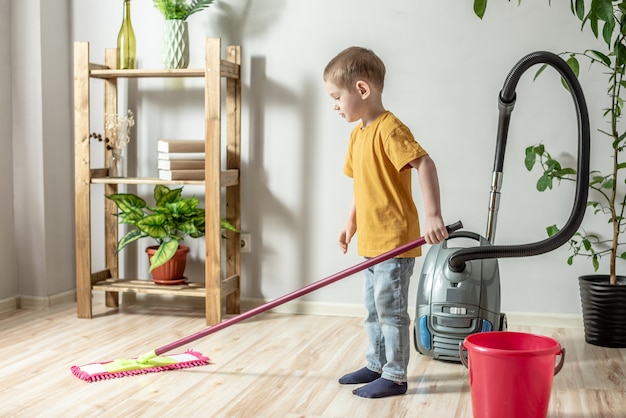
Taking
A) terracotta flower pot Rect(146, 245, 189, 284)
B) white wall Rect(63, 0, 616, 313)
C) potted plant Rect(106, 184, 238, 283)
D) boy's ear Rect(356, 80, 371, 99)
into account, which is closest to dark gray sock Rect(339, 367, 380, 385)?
boy's ear Rect(356, 80, 371, 99)

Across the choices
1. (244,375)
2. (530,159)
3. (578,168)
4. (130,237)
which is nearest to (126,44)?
(130,237)

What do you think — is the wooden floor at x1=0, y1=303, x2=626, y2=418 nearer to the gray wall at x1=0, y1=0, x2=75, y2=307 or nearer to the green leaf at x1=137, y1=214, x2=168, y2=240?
the gray wall at x1=0, y1=0, x2=75, y2=307

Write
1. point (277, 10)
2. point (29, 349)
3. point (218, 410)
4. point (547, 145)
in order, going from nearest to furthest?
point (218, 410) < point (29, 349) < point (547, 145) < point (277, 10)

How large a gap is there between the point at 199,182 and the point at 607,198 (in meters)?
1.63

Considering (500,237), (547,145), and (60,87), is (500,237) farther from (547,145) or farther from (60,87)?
(60,87)

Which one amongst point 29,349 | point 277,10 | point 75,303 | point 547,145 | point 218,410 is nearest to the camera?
point 218,410

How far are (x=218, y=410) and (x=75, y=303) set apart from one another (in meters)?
1.75

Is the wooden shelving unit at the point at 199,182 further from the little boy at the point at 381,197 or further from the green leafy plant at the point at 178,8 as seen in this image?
the little boy at the point at 381,197

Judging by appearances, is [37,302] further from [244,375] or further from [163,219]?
[244,375]

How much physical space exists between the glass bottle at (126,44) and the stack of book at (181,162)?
1.25ft

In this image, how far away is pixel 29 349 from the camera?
116 inches

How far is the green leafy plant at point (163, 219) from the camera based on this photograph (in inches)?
135

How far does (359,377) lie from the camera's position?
2.54m

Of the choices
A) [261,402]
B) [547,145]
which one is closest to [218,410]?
[261,402]
